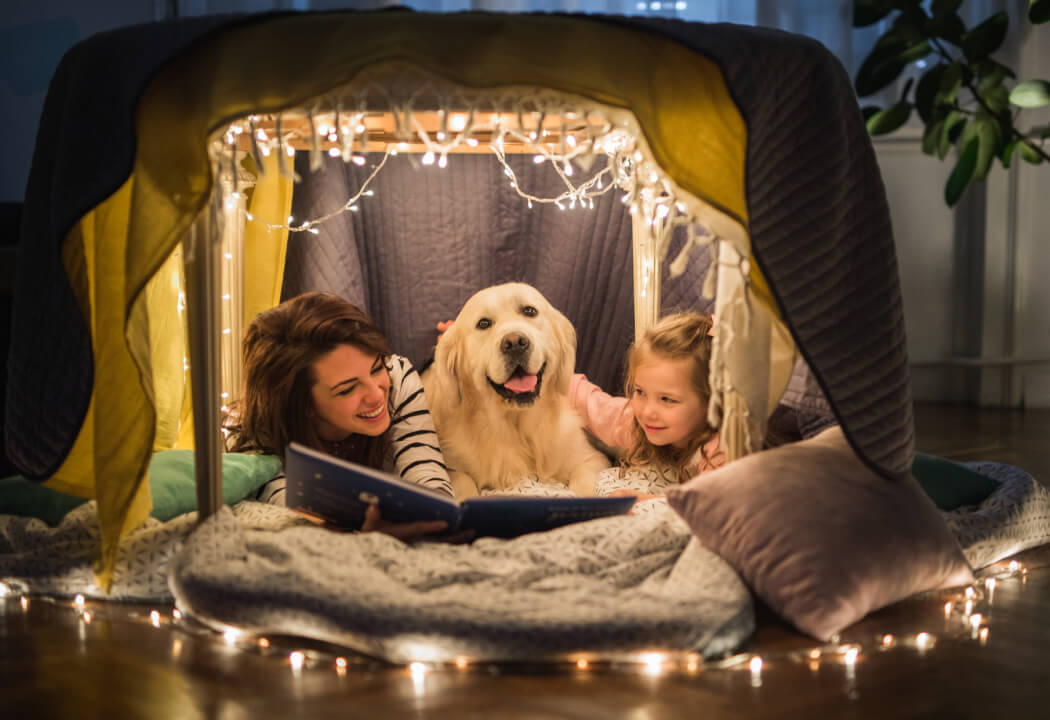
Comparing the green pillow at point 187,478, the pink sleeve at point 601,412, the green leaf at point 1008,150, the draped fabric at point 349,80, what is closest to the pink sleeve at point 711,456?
the pink sleeve at point 601,412

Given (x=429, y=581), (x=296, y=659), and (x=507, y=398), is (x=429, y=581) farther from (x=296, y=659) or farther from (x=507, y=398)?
(x=507, y=398)

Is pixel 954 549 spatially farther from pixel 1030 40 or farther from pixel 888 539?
pixel 1030 40

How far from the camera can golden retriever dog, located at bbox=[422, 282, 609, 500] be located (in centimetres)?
204

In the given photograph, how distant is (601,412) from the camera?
218 centimetres

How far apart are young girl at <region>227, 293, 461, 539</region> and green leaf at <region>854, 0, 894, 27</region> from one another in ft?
6.92

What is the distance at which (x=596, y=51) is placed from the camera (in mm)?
1290

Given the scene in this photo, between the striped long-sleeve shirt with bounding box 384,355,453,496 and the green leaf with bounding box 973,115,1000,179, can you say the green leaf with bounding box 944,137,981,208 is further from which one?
the striped long-sleeve shirt with bounding box 384,355,453,496

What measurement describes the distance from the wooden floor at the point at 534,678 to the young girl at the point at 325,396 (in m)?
0.53

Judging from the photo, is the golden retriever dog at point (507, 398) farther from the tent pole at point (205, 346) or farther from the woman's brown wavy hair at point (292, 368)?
the tent pole at point (205, 346)

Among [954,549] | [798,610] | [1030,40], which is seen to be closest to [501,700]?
[798,610]

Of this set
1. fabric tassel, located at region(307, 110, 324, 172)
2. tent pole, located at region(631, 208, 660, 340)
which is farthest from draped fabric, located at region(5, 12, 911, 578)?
tent pole, located at region(631, 208, 660, 340)

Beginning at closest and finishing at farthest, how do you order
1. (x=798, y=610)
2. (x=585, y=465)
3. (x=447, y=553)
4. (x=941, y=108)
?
(x=798, y=610) → (x=447, y=553) → (x=585, y=465) → (x=941, y=108)

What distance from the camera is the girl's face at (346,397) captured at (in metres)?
1.85

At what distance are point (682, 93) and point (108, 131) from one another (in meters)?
0.84
